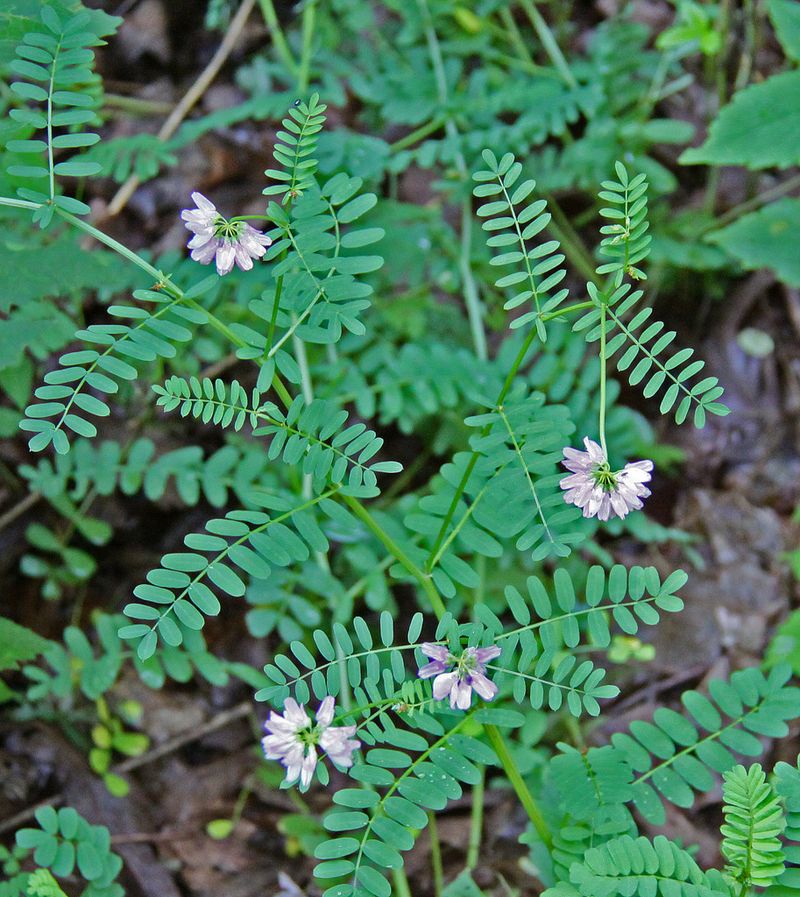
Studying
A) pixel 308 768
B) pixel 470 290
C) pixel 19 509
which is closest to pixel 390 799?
pixel 308 768

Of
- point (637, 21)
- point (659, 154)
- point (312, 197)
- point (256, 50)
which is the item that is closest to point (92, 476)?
point (312, 197)

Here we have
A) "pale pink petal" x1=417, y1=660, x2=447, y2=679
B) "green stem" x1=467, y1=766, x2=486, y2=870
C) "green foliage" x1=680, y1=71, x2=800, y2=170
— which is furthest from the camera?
"green foliage" x1=680, y1=71, x2=800, y2=170

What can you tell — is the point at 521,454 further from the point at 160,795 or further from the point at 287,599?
the point at 160,795

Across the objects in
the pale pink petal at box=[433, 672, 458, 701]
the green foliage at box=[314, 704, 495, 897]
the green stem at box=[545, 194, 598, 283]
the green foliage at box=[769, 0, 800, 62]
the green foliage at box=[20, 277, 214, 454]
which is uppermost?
the green foliage at box=[769, 0, 800, 62]

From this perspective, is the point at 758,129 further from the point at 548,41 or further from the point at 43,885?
the point at 43,885

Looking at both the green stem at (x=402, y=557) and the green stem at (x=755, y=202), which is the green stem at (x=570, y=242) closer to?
the green stem at (x=755, y=202)

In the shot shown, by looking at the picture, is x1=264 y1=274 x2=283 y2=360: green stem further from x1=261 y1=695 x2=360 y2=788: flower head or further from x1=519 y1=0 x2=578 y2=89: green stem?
x1=519 y1=0 x2=578 y2=89: green stem

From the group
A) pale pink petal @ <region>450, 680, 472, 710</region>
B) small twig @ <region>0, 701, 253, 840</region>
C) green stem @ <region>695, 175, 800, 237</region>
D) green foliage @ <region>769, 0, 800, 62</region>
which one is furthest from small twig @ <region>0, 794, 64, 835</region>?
green foliage @ <region>769, 0, 800, 62</region>
